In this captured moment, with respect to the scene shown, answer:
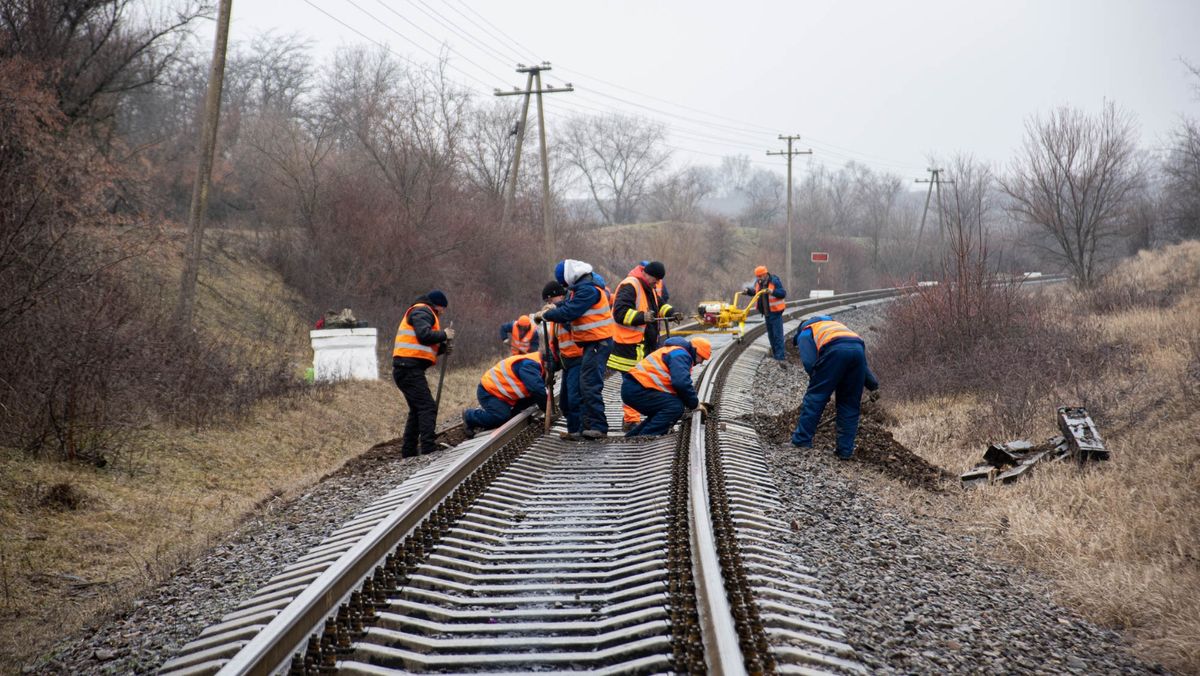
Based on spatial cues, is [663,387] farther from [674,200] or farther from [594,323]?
[674,200]

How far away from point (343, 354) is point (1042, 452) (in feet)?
37.0

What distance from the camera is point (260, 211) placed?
88.6 ft

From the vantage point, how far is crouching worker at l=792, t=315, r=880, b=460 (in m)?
8.95

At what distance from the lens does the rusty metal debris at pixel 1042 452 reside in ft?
26.5

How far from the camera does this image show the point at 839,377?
9.00 metres

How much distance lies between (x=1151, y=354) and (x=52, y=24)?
1840 centimetres

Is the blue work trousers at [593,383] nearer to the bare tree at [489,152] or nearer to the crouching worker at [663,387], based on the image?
the crouching worker at [663,387]

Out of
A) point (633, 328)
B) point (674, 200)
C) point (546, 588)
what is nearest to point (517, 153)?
point (633, 328)

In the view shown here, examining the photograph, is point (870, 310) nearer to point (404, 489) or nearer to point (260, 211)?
point (260, 211)


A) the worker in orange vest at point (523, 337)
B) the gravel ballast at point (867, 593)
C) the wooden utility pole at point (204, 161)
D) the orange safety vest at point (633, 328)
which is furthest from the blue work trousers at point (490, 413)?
the wooden utility pole at point (204, 161)

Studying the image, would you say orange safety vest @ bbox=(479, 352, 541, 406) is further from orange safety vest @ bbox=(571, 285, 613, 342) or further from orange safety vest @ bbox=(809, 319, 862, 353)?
orange safety vest @ bbox=(809, 319, 862, 353)

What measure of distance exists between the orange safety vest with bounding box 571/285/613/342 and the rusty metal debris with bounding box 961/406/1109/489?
3.72 metres

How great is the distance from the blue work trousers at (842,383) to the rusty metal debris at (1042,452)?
113 centimetres

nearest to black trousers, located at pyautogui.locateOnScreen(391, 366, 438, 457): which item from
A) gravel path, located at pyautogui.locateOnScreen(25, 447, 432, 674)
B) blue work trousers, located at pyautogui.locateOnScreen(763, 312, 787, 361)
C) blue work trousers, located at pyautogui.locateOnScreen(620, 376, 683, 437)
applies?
gravel path, located at pyautogui.locateOnScreen(25, 447, 432, 674)
